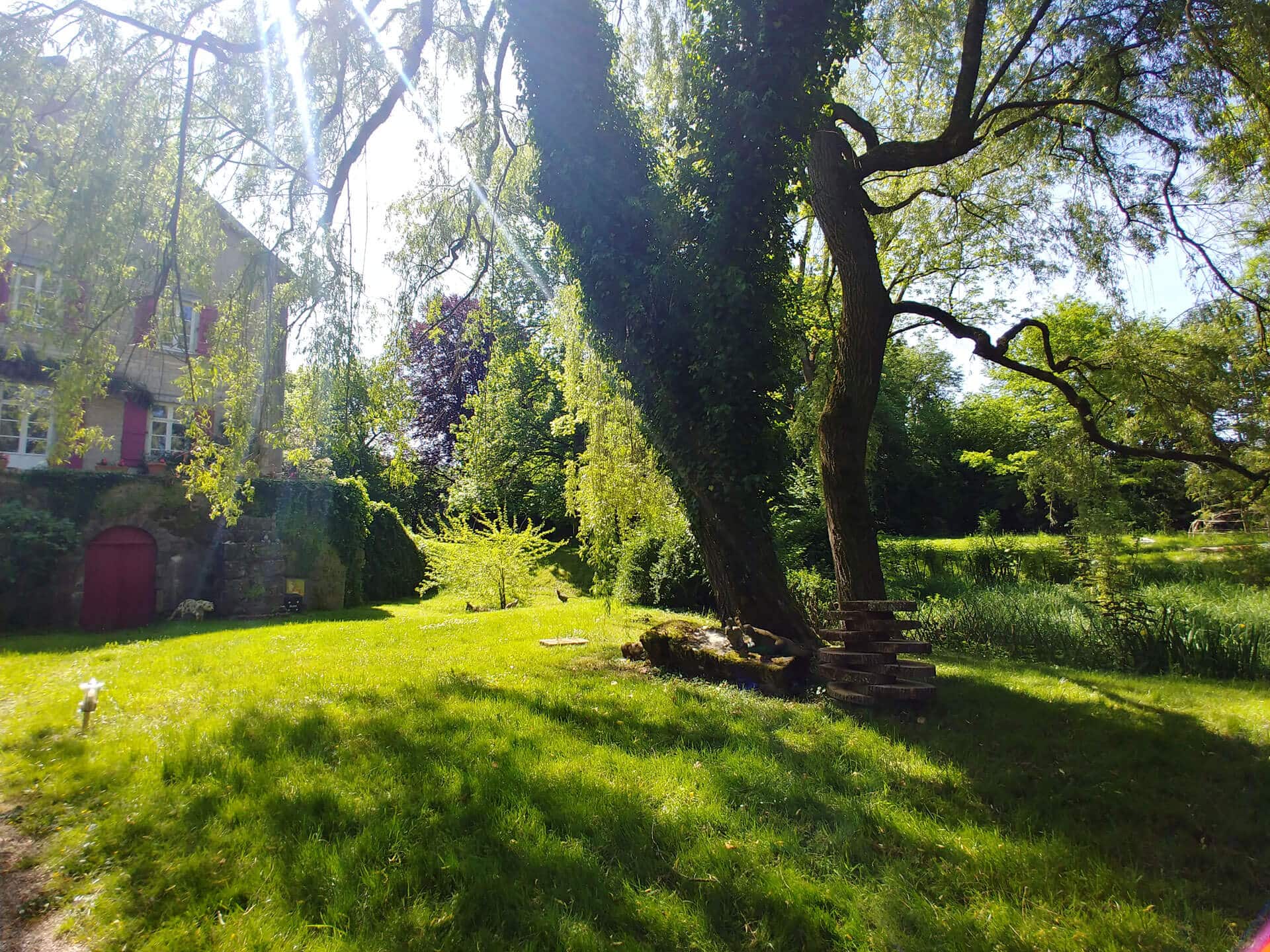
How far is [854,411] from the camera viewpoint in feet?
20.1

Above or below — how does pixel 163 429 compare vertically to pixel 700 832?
above

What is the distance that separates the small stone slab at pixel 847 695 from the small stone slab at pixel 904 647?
1.34 feet

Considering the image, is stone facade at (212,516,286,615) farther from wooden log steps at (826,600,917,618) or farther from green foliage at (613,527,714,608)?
wooden log steps at (826,600,917,618)

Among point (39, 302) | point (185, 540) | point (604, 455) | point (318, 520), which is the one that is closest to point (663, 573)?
point (604, 455)

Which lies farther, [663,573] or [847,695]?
[663,573]

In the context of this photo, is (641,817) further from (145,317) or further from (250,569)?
(250,569)

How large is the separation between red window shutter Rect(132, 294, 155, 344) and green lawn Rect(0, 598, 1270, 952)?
3.84 m

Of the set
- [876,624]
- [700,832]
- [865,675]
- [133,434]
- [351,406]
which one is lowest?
[700,832]

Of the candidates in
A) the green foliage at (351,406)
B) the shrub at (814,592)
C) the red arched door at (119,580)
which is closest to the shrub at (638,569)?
the shrub at (814,592)

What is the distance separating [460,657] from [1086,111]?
36.0 feet

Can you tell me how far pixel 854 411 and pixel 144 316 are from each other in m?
7.67

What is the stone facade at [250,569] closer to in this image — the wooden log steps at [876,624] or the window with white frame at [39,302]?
the window with white frame at [39,302]

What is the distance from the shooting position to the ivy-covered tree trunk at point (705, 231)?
602cm

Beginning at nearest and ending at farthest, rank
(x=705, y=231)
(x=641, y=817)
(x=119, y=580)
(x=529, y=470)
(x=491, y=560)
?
(x=641, y=817) → (x=705, y=231) → (x=119, y=580) → (x=491, y=560) → (x=529, y=470)
